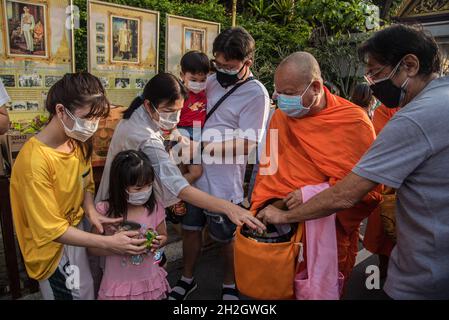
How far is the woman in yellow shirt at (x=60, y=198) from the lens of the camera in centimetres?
177

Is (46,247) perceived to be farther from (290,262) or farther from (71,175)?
(290,262)

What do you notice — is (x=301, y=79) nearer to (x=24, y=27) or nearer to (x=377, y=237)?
(x=377, y=237)

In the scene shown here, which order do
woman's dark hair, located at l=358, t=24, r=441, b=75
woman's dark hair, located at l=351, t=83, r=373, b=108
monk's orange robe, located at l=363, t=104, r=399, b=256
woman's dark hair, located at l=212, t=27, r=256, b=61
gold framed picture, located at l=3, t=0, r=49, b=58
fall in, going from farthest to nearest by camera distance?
woman's dark hair, located at l=351, t=83, r=373, b=108 < gold framed picture, located at l=3, t=0, r=49, b=58 < monk's orange robe, located at l=363, t=104, r=399, b=256 < woman's dark hair, located at l=212, t=27, r=256, b=61 < woman's dark hair, located at l=358, t=24, r=441, b=75

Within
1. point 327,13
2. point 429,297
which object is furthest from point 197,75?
point 327,13

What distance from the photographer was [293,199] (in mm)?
1968

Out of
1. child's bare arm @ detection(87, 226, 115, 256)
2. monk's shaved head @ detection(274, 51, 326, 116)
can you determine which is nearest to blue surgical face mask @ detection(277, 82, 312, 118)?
monk's shaved head @ detection(274, 51, 326, 116)

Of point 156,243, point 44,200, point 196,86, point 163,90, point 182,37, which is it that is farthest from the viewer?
point 182,37

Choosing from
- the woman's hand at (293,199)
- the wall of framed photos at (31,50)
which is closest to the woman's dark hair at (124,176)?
the woman's hand at (293,199)

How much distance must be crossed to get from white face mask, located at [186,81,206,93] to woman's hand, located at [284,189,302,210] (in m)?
1.26

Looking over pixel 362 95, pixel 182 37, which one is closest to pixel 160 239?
pixel 182 37

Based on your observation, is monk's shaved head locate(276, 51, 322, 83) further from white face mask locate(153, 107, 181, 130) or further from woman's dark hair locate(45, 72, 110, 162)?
woman's dark hair locate(45, 72, 110, 162)

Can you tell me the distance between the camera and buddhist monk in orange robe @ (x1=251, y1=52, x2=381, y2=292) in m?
2.00

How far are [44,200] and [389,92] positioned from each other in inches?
68.7

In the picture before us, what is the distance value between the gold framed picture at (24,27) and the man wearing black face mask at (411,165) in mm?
2783
